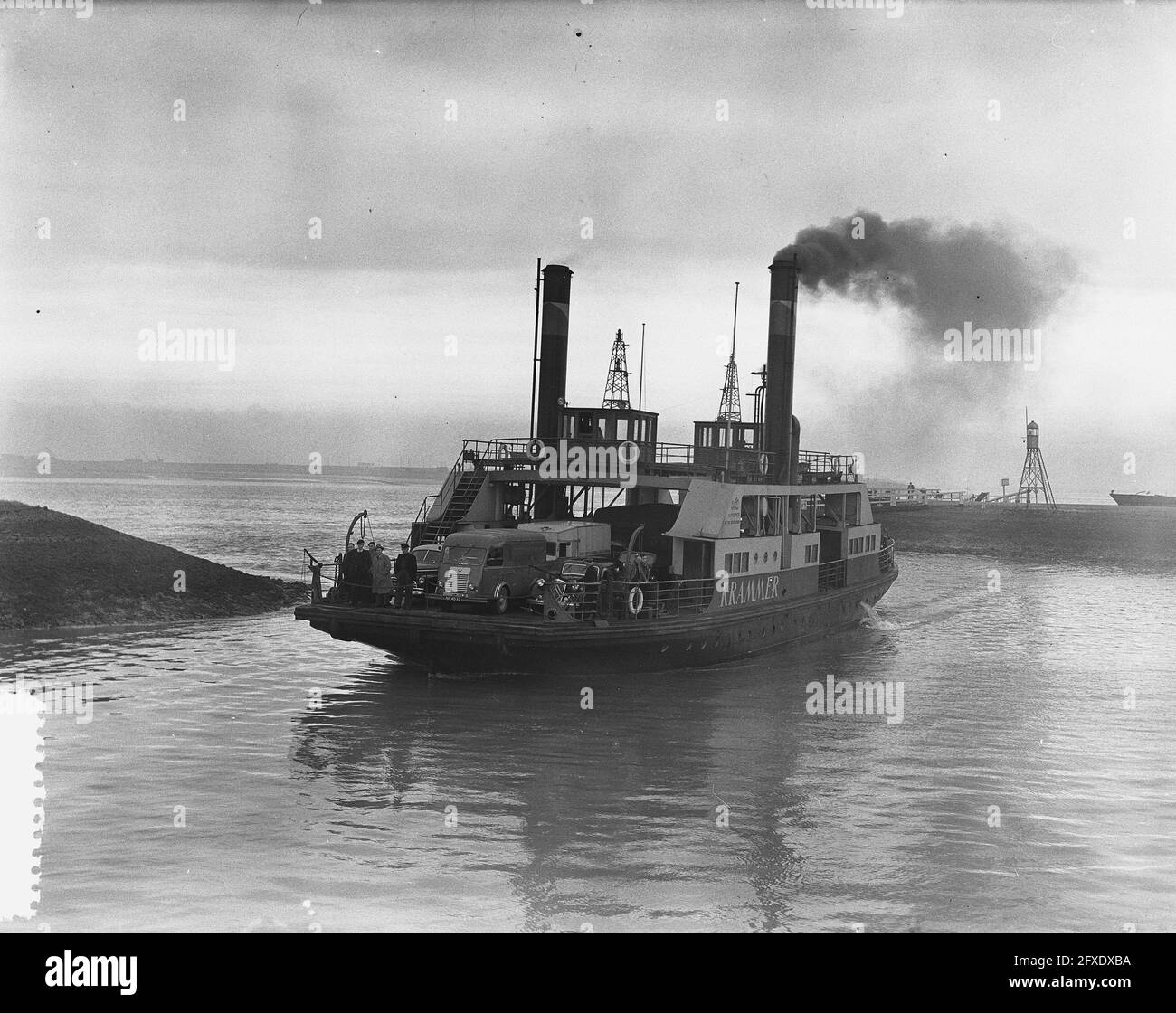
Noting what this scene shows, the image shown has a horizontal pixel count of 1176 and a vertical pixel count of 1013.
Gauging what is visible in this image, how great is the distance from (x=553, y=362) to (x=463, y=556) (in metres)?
9.79

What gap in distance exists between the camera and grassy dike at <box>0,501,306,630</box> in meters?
27.9

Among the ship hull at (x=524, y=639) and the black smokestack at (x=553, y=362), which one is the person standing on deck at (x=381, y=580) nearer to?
the ship hull at (x=524, y=639)

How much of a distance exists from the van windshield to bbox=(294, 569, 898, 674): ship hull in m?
1.23

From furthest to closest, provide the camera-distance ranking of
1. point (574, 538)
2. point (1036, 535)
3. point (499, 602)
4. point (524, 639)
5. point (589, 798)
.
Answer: point (1036, 535) < point (574, 538) < point (499, 602) < point (524, 639) < point (589, 798)

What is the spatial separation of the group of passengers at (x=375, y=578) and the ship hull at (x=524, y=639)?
78 cm

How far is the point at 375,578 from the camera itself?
→ 21969 mm

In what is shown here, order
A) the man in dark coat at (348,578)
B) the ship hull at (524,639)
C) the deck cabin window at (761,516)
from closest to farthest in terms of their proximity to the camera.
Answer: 1. the ship hull at (524,639)
2. the man in dark coat at (348,578)
3. the deck cabin window at (761,516)

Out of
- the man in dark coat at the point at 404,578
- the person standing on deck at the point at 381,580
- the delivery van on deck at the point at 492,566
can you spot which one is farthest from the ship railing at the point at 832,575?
the person standing on deck at the point at 381,580

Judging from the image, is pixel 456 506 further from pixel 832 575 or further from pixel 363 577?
pixel 832 575

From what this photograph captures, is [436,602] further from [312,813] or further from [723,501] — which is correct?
[312,813]

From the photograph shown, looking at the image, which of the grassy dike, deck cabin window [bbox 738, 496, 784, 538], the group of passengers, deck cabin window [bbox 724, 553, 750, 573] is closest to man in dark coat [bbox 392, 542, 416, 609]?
the group of passengers

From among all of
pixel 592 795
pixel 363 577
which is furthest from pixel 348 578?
pixel 592 795

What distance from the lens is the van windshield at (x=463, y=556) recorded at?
21641 millimetres
